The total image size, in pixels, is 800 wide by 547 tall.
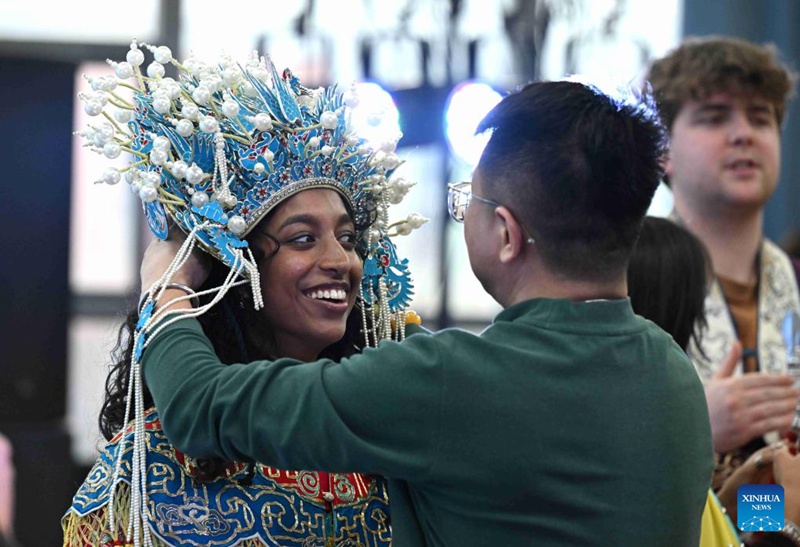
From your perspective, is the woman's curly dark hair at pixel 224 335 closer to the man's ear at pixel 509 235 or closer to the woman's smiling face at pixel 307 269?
the woman's smiling face at pixel 307 269

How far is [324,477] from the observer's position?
1738 mm

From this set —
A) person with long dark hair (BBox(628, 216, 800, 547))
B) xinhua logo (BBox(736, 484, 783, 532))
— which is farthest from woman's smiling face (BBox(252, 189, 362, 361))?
xinhua logo (BBox(736, 484, 783, 532))

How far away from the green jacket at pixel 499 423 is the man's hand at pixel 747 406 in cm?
90

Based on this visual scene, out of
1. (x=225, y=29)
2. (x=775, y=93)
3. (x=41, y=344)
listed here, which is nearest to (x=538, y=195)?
(x=775, y=93)

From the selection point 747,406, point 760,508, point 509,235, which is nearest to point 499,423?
point 509,235

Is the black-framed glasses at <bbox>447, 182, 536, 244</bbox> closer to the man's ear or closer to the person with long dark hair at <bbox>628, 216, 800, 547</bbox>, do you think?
the man's ear

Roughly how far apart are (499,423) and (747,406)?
1.12m

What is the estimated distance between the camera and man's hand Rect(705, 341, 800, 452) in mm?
2262

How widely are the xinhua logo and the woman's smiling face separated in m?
0.85

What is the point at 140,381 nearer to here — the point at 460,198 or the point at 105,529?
the point at 105,529

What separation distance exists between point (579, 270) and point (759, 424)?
41.0 inches

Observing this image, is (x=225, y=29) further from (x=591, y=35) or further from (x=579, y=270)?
(x=579, y=270)

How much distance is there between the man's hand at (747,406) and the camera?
2.26m

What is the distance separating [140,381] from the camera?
5.26 feet
